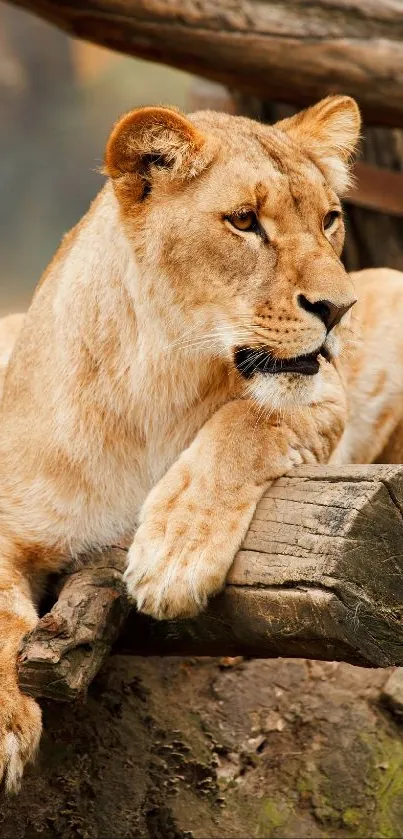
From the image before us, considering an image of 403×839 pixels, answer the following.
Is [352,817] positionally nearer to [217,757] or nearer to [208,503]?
[217,757]

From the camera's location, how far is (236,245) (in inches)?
97.9

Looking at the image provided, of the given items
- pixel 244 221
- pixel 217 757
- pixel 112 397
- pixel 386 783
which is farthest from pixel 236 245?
pixel 386 783

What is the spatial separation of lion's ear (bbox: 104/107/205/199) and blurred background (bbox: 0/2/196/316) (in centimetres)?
501

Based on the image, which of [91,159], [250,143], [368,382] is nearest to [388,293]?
[368,382]

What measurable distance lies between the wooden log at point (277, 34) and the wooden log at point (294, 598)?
2.39m

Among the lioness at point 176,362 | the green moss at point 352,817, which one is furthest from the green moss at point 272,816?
the lioness at point 176,362

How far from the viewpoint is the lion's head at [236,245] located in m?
2.41

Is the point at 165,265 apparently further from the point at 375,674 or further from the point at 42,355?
the point at 375,674

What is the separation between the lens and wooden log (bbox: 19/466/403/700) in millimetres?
2109

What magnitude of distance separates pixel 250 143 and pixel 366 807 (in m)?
1.64

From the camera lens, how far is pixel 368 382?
3.50 metres

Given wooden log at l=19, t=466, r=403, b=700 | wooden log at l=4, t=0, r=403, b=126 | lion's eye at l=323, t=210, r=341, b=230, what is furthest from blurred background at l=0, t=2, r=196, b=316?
wooden log at l=19, t=466, r=403, b=700

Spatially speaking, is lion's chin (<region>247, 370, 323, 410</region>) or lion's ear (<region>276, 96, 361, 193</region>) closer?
lion's chin (<region>247, 370, 323, 410</region>)

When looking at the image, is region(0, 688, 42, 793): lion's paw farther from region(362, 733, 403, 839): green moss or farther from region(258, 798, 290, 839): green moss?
region(362, 733, 403, 839): green moss
